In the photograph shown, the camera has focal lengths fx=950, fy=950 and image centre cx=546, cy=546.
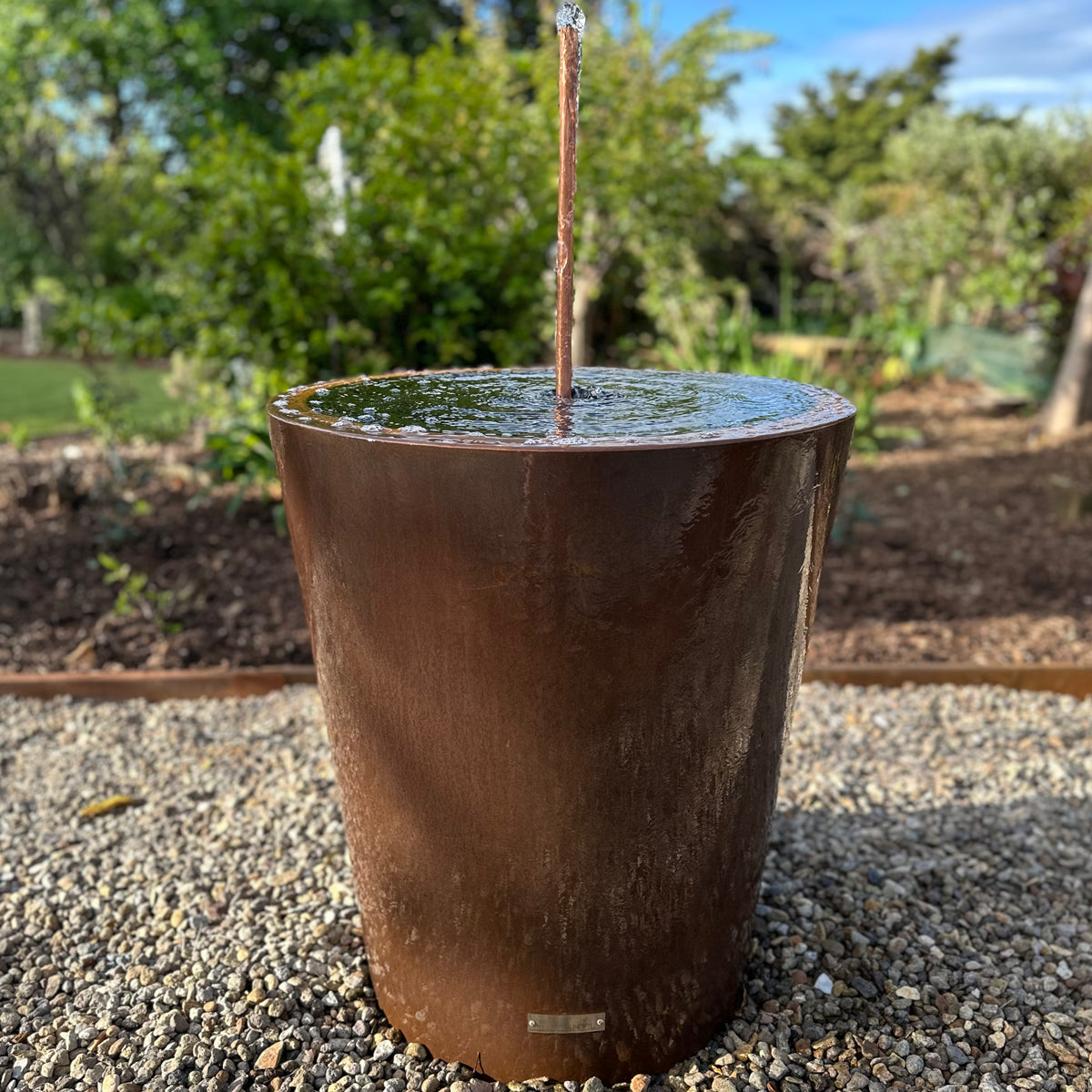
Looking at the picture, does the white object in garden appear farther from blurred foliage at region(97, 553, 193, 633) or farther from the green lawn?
blurred foliage at region(97, 553, 193, 633)

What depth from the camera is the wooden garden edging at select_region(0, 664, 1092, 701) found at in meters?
3.40

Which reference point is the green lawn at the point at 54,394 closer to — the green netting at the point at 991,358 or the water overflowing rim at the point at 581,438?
the water overflowing rim at the point at 581,438

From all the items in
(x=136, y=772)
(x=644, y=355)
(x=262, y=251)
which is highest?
(x=262, y=251)

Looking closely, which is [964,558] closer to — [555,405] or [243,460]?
[243,460]

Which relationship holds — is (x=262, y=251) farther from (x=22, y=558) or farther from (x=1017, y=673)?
(x=1017, y=673)

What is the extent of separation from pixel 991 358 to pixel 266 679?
859 centimetres

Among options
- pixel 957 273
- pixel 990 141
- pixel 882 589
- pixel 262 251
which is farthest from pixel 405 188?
pixel 990 141

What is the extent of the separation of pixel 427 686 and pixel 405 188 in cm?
399

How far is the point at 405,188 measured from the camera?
15.9 ft

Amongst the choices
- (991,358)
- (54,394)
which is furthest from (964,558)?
(54,394)

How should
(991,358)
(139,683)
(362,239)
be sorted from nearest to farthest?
(139,683) → (362,239) → (991,358)

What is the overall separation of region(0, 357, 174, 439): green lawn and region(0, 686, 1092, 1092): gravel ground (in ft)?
11.8

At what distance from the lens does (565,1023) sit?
Result: 164 cm

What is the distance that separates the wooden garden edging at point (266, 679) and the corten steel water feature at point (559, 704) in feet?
5.88
